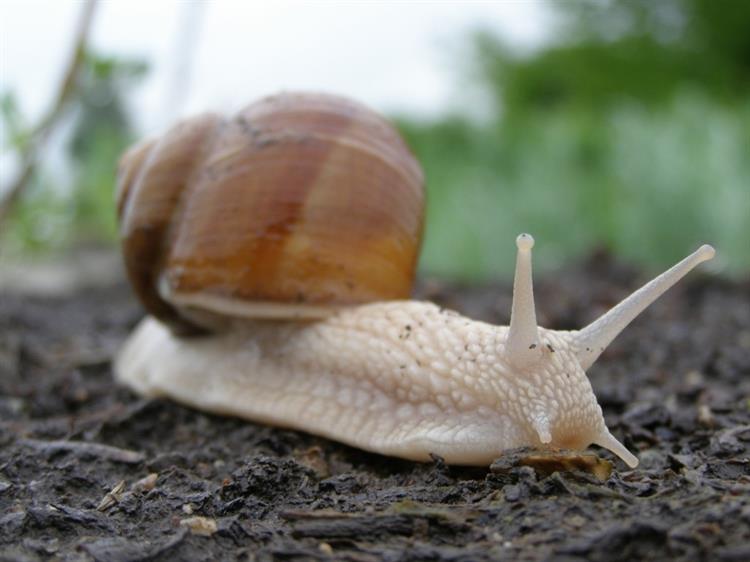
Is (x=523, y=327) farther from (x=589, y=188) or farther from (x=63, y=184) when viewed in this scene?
(x=589, y=188)

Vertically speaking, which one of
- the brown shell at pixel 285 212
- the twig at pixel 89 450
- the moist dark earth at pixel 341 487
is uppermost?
the brown shell at pixel 285 212

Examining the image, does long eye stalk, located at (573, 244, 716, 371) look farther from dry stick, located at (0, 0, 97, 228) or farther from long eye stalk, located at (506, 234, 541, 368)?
dry stick, located at (0, 0, 97, 228)

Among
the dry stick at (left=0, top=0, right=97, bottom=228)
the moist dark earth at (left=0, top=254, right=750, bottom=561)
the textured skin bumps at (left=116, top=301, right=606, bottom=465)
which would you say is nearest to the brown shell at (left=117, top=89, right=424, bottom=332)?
the textured skin bumps at (left=116, top=301, right=606, bottom=465)

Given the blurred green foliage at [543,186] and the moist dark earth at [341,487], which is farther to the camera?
the blurred green foliage at [543,186]

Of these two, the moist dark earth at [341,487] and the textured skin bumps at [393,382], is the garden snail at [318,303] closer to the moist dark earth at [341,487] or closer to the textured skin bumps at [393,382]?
the textured skin bumps at [393,382]

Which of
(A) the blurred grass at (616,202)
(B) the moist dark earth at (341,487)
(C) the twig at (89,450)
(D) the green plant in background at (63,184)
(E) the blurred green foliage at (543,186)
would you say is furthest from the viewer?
(A) the blurred grass at (616,202)

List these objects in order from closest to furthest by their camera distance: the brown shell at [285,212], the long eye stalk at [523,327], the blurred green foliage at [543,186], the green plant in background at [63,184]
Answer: the long eye stalk at [523,327], the brown shell at [285,212], the green plant in background at [63,184], the blurred green foliage at [543,186]

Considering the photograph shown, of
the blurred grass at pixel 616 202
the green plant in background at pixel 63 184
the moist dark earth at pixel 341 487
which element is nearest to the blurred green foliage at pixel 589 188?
the blurred grass at pixel 616 202
